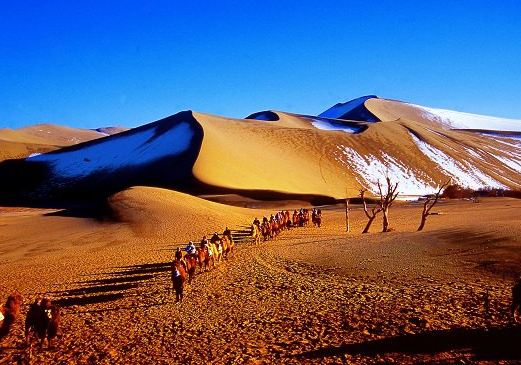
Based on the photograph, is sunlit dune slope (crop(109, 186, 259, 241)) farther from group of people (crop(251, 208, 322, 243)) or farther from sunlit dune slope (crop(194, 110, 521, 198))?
sunlit dune slope (crop(194, 110, 521, 198))

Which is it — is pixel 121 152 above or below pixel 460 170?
above

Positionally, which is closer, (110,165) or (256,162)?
(256,162)

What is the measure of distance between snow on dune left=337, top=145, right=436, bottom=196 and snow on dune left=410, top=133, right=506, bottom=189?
5760 mm

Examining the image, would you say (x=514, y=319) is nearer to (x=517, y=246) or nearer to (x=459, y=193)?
(x=517, y=246)

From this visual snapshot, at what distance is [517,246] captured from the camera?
17891 mm

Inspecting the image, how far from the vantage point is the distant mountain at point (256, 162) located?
6525 centimetres

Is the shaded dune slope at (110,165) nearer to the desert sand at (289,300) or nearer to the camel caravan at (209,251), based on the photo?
the camel caravan at (209,251)

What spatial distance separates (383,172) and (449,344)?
230 feet

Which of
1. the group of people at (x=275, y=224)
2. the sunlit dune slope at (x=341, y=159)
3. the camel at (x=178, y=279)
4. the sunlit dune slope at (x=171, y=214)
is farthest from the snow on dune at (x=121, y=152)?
the camel at (x=178, y=279)

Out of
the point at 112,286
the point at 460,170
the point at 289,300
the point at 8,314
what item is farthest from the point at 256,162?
the point at 8,314

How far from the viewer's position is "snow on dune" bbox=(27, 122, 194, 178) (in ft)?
257

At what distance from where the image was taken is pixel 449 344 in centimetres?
1023

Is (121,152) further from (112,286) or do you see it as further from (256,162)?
(112,286)

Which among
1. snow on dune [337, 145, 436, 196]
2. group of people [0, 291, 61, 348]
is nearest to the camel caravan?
group of people [0, 291, 61, 348]
